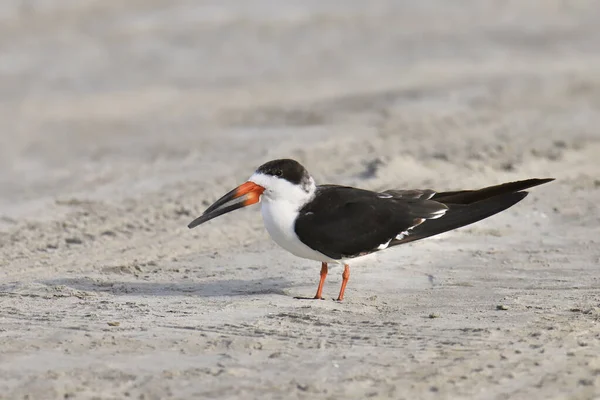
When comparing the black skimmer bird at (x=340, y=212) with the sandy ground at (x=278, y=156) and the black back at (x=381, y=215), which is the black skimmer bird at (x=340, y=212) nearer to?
the black back at (x=381, y=215)

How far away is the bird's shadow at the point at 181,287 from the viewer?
6545 mm

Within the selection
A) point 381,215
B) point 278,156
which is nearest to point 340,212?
point 381,215

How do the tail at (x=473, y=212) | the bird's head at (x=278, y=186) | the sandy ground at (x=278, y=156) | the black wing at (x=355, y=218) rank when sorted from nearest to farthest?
1. the sandy ground at (x=278, y=156)
2. the black wing at (x=355, y=218)
3. the bird's head at (x=278, y=186)
4. the tail at (x=473, y=212)

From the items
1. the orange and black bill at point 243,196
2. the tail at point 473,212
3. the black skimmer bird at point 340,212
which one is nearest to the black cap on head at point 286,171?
the black skimmer bird at point 340,212

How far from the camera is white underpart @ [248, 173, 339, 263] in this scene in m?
6.42

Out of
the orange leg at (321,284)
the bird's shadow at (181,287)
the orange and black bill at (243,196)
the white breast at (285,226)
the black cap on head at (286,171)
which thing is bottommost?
the bird's shadow at (181,287)

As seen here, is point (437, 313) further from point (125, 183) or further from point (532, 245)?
point (125, 183)

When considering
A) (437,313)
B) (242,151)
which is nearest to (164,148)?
(242,151)

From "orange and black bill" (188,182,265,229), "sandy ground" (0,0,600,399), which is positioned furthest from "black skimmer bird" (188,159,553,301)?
"sandy ground" (0,0,600,399)

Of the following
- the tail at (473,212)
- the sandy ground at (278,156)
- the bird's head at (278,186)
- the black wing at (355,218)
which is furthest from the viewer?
the tail at (473,212)

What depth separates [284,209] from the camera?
254 inches

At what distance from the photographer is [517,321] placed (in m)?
5.77

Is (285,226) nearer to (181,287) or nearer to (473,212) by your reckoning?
(181,287)

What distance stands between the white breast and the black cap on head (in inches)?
5.9
